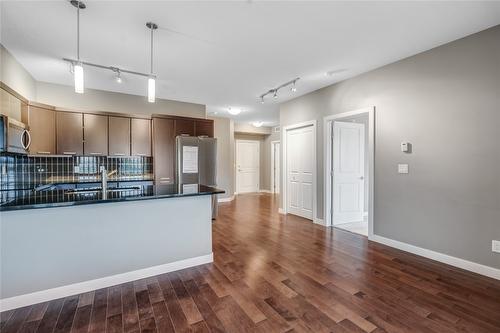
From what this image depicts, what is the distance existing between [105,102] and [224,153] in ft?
11.5

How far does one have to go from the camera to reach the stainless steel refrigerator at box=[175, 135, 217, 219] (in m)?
4.70

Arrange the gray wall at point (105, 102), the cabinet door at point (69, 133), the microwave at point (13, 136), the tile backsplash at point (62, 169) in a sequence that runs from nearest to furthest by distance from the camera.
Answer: the microwave at point (13, 136) < the tile backsplash at point (62, 169) < the cabinet door at point (69, 133) < the gray wall at point (105, 102)

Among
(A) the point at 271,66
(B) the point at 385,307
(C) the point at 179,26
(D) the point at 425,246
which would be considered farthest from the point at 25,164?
(D) the point at 425,246

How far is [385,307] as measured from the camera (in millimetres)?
2002

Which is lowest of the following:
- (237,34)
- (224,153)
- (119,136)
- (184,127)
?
(224,153)

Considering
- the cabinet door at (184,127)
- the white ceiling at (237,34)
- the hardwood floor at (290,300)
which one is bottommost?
the hardwood floor at (290,300)

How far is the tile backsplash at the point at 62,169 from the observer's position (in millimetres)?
3562

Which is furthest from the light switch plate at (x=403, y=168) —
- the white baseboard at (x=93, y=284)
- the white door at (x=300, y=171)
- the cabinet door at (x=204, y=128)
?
the cabinet door at (x=204, y=128)

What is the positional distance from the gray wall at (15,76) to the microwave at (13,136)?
55 centimetres

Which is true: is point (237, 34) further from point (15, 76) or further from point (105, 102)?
point (105, 102)

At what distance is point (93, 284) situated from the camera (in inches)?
89.7

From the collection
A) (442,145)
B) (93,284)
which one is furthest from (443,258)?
(93,284)

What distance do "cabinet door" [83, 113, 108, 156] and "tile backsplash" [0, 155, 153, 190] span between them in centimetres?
29

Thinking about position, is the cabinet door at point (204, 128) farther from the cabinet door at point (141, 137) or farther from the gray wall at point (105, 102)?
the cabinet door at point (141, 137)
